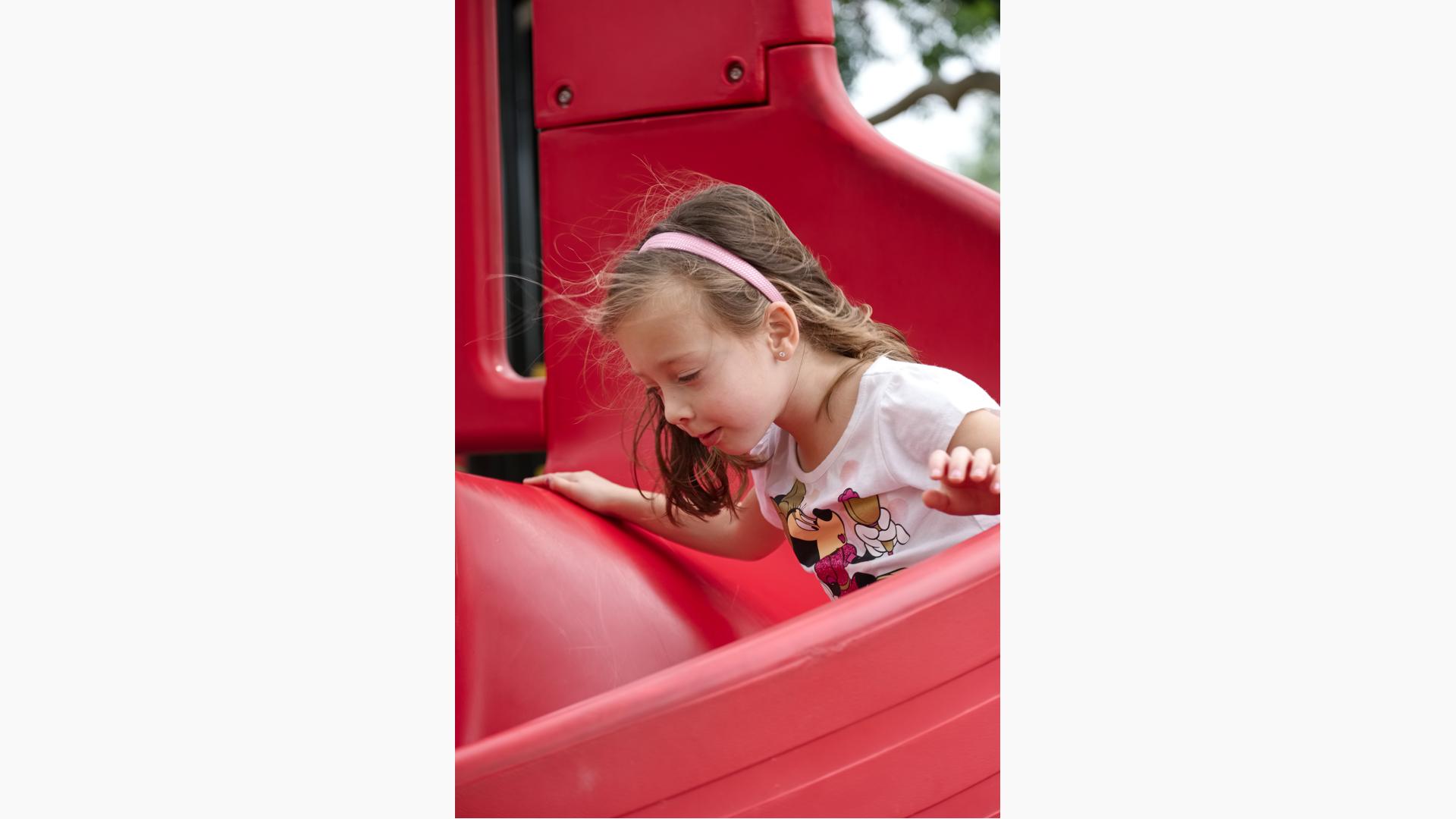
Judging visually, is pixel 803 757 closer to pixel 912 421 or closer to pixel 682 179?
pixel 912 421

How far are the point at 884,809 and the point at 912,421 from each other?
338 millimetres

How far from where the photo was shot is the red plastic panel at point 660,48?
3.88 ft

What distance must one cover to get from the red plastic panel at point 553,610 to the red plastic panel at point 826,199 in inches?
6.6

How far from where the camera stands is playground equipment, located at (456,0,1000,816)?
0.70 m

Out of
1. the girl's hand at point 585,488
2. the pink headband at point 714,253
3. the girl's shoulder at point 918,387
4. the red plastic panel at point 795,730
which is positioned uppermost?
the pink headband at point 714,253

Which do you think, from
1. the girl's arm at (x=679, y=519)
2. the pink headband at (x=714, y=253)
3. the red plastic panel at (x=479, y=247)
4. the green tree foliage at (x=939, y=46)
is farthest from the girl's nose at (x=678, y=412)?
the green tree foliage at (x=939, y=46)

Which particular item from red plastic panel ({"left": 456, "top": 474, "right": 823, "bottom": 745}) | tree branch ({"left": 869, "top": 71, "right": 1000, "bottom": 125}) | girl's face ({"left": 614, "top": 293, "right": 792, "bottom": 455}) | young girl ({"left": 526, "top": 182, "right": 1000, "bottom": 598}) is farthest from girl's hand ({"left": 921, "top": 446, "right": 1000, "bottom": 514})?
tree branch ({"left": 869, "top": 71, "right": 1000, "bottom": 125})

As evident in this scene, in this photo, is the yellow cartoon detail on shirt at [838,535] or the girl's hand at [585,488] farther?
the girl's hand at [585,488]

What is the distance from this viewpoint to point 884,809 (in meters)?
0.72

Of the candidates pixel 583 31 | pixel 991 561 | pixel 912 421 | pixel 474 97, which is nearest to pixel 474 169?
pixel 474 97

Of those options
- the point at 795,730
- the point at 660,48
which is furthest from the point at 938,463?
the point at 660,48

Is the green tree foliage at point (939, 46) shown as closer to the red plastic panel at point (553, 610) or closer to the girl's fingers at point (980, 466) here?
the red plastic panel at point (553, 610)

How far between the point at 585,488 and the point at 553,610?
8.2 inches

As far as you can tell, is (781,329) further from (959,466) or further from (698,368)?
(959,466)
